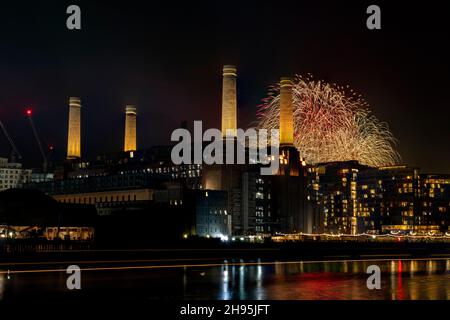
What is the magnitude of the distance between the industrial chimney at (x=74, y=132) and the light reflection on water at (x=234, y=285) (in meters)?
148

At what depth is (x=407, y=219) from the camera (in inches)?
7795

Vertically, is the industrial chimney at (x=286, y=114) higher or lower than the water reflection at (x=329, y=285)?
higher

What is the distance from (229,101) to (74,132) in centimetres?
6093

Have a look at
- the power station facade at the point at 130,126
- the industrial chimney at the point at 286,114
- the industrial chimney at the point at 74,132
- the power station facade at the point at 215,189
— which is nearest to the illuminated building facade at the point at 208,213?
the power station facade at the point at 215,189

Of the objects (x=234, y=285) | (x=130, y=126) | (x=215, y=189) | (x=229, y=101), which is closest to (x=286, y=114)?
(x=229, y=101)

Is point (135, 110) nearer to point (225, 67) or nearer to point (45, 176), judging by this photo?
point (45, 176)

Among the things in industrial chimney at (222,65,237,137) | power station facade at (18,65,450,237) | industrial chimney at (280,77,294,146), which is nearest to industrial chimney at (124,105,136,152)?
power station facade at (18,65,450,237)

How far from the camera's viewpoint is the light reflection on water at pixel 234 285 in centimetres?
2991

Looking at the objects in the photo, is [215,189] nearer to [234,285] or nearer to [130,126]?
[130,126]

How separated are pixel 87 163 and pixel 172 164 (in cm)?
3511

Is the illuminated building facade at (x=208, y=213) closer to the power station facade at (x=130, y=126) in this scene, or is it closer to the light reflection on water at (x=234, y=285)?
the power station facade at (x=130, y=126)

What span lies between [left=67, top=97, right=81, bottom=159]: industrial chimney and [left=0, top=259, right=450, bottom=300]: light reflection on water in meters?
148
